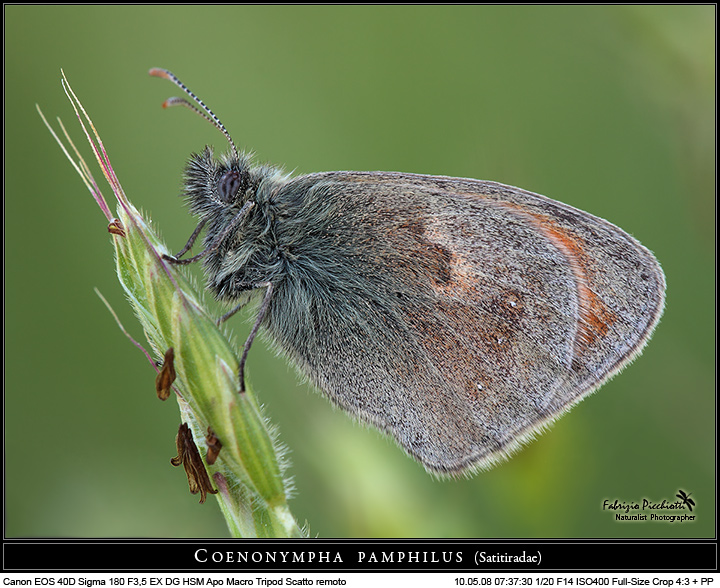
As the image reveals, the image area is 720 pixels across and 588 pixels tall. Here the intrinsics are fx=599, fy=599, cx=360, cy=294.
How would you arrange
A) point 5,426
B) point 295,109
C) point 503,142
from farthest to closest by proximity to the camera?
point 295,109 < point 5,426 < point 503,142

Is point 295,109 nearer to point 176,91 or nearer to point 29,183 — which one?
point 176,91

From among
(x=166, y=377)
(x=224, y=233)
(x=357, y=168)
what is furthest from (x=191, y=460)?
(x=357, y=168)

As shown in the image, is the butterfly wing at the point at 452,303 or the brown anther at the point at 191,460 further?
the butterfly wing at the point at 452,303

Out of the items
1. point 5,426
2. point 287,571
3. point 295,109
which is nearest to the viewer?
point 287,571

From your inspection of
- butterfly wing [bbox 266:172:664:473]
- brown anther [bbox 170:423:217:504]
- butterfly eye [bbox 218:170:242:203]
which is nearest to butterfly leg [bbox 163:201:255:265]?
butterfly eye [bbox 218:170:242:203]

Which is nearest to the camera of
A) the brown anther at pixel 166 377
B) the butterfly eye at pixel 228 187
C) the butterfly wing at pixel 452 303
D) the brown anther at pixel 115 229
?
the brown anther at pixel 166 377

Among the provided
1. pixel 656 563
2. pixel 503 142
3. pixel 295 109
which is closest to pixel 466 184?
pixel 503 142

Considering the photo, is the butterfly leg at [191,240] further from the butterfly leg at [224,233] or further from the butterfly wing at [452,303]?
the butterfly wing at [452,303]

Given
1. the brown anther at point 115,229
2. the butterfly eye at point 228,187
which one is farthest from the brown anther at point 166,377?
the butterfly eye at point 228,187

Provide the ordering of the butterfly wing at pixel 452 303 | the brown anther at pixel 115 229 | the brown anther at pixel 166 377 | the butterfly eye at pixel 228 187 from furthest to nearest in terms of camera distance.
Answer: the butterfly eye at pixel 228 187
the butterfly wing at pixel 452 303
the brown anther at pixel 115 229
the brown anther at pixel 166 377
